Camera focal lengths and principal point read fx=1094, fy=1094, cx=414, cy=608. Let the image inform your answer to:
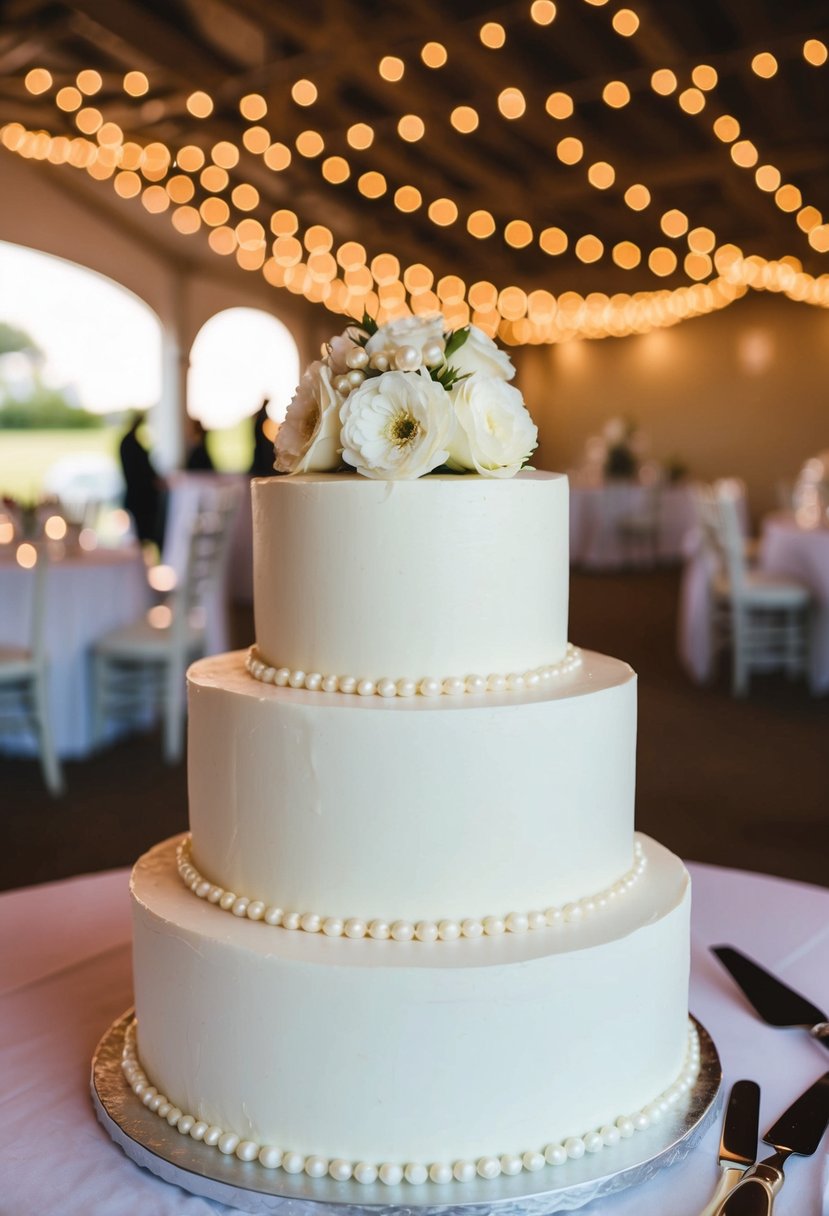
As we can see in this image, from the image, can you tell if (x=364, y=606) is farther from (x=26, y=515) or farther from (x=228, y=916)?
(x=26, y=515)

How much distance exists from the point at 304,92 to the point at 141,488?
410cm

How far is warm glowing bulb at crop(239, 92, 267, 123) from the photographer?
1019 centimetres

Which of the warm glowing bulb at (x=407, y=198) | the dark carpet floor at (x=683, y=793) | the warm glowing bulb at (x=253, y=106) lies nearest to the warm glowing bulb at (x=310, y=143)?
the warm glowing bulb at (x=253, y=106)

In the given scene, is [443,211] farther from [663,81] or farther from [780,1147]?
[780,1147]

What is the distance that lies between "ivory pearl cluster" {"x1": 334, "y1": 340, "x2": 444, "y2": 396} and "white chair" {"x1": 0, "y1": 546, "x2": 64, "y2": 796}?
3.43 m

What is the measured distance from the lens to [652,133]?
36.9ft

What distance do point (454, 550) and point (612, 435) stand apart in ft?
42.9

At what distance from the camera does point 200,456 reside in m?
10.3

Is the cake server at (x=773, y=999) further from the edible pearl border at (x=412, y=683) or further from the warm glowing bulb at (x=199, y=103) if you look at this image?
the warm glowing bulb at (x=199, y=103)

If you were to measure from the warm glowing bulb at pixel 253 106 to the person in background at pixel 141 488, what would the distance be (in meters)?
3.46

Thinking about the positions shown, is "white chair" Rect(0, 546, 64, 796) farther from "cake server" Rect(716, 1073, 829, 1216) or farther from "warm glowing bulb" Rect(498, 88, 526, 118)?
"warm glowing bulb" Rect(498, 88, 526, 118)

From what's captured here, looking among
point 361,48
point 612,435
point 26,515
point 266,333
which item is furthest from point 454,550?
point 266,333

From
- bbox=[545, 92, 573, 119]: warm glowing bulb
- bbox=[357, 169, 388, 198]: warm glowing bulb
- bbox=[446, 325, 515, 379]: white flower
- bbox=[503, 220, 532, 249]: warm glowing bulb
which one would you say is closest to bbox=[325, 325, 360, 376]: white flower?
bbox=[446, 325, 515, 379]: white flower

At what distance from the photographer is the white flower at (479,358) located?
1164mm
